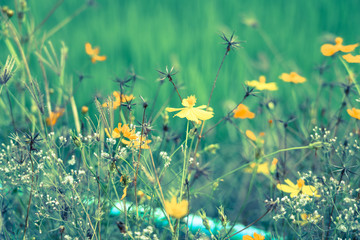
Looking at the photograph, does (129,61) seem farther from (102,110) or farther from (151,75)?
(102,110)

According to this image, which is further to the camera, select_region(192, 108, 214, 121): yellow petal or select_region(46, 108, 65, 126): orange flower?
select_region(46, 108, 65, 126): orange flower

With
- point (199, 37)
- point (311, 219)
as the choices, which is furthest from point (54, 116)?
point (199, 37)

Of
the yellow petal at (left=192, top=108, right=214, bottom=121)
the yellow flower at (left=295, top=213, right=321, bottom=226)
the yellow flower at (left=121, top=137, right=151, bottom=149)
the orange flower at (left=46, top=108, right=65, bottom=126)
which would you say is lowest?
the yellow flower at (left=295, top=213, right=321, bottom=226)

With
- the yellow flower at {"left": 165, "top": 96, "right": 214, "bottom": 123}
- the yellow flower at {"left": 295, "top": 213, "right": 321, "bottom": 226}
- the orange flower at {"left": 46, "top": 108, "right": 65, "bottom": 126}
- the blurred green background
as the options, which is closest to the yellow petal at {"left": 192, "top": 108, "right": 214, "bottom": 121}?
the yellow flower at {"left": 165, "top": 96, "right": 214, "bottom": 123}

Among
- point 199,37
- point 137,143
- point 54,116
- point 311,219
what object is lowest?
point 311,219

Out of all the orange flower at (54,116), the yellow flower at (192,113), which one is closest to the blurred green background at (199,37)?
the orange flower at (54,116)

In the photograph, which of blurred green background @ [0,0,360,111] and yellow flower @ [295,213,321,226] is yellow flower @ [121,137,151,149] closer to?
yellow flower @ [295,213,321,226]

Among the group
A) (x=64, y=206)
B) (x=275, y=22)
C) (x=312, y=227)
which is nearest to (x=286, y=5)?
(x=275, y=22)

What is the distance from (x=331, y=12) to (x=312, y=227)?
152 centimetres

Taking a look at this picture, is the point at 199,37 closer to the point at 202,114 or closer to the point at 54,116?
the point at 54,116

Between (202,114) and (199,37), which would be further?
(199,37)

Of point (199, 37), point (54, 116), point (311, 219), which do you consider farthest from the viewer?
point (199, 37)

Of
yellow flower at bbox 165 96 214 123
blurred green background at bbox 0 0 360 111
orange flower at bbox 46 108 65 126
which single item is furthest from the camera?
blurred green background at bbox 0 0 360 111

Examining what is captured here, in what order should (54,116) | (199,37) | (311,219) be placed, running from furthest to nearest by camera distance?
1. (199,37)
2. (54,116)
3. (311,219)
